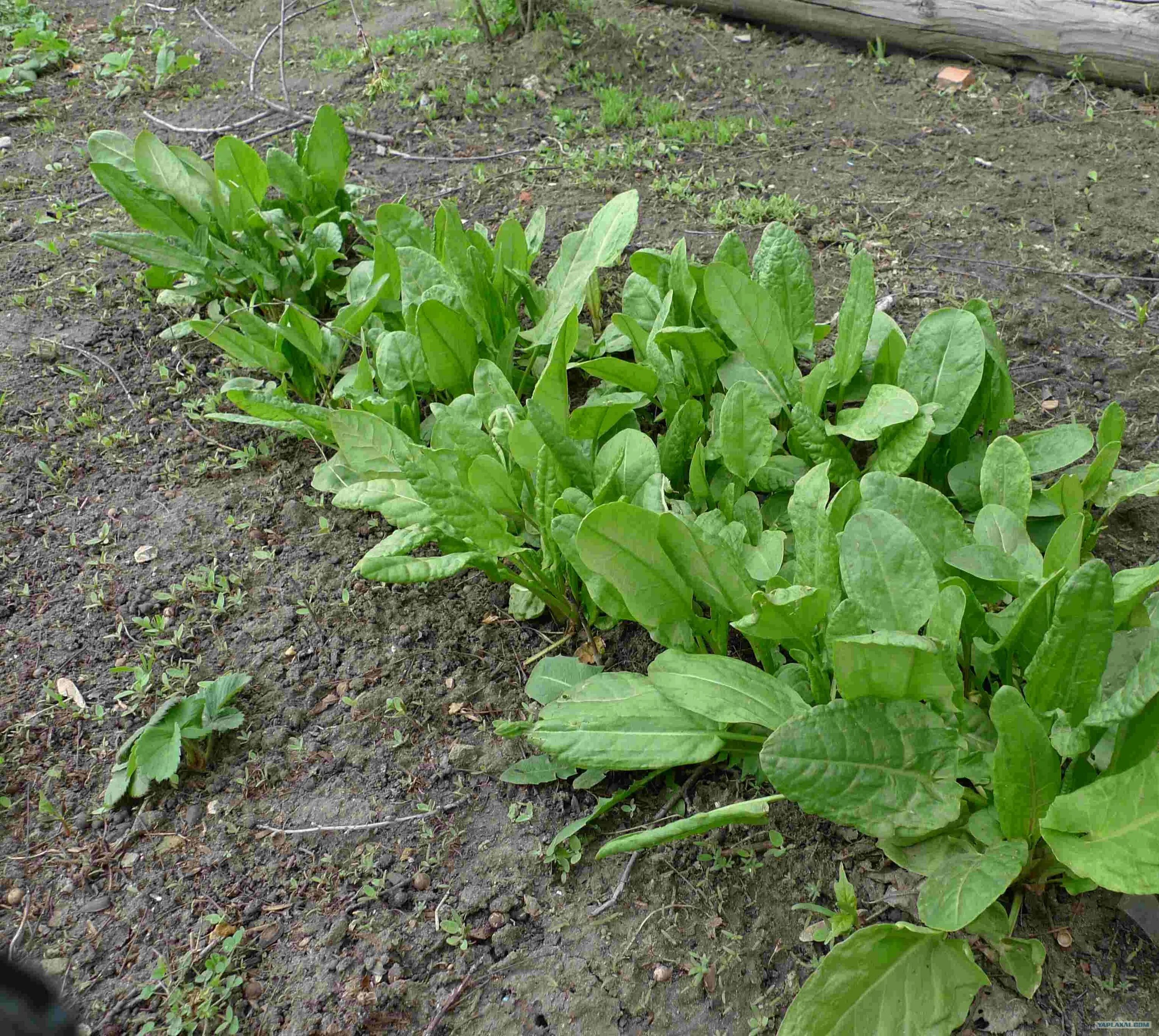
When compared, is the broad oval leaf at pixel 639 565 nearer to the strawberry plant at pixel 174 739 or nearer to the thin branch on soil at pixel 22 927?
the strawberry plant at pixel 174 739

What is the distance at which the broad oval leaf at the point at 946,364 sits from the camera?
191cm

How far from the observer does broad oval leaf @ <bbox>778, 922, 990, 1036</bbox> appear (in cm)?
131

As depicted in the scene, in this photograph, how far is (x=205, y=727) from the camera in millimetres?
1781

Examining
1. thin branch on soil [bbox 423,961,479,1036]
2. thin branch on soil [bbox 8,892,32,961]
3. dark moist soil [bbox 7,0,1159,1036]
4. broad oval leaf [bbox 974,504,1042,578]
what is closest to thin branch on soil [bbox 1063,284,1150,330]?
dark moist soil [bbox 7,0,1159,1036]

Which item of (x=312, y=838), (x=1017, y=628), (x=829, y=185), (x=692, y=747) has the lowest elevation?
(x=312, y=838)

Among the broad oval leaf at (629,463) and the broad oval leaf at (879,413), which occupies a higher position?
the broad oval leaf at (879,413)

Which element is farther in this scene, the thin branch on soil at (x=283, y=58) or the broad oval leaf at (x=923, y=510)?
the thin branch on soil at (x=283, y=58)

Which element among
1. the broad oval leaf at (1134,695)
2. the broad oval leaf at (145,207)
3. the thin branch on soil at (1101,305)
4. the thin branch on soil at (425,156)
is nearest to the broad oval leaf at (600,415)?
the broad oval leaf at (1134,695)

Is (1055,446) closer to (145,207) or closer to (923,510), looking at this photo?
(923,510)

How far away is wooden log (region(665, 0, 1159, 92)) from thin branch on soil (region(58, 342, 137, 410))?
11.2 ft

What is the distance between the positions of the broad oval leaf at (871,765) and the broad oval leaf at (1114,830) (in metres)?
0.15

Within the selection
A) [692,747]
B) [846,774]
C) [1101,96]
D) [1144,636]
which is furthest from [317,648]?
[1101,96]

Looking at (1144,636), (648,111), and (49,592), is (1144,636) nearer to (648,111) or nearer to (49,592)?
(49,592)

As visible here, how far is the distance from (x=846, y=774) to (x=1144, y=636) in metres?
0.56
